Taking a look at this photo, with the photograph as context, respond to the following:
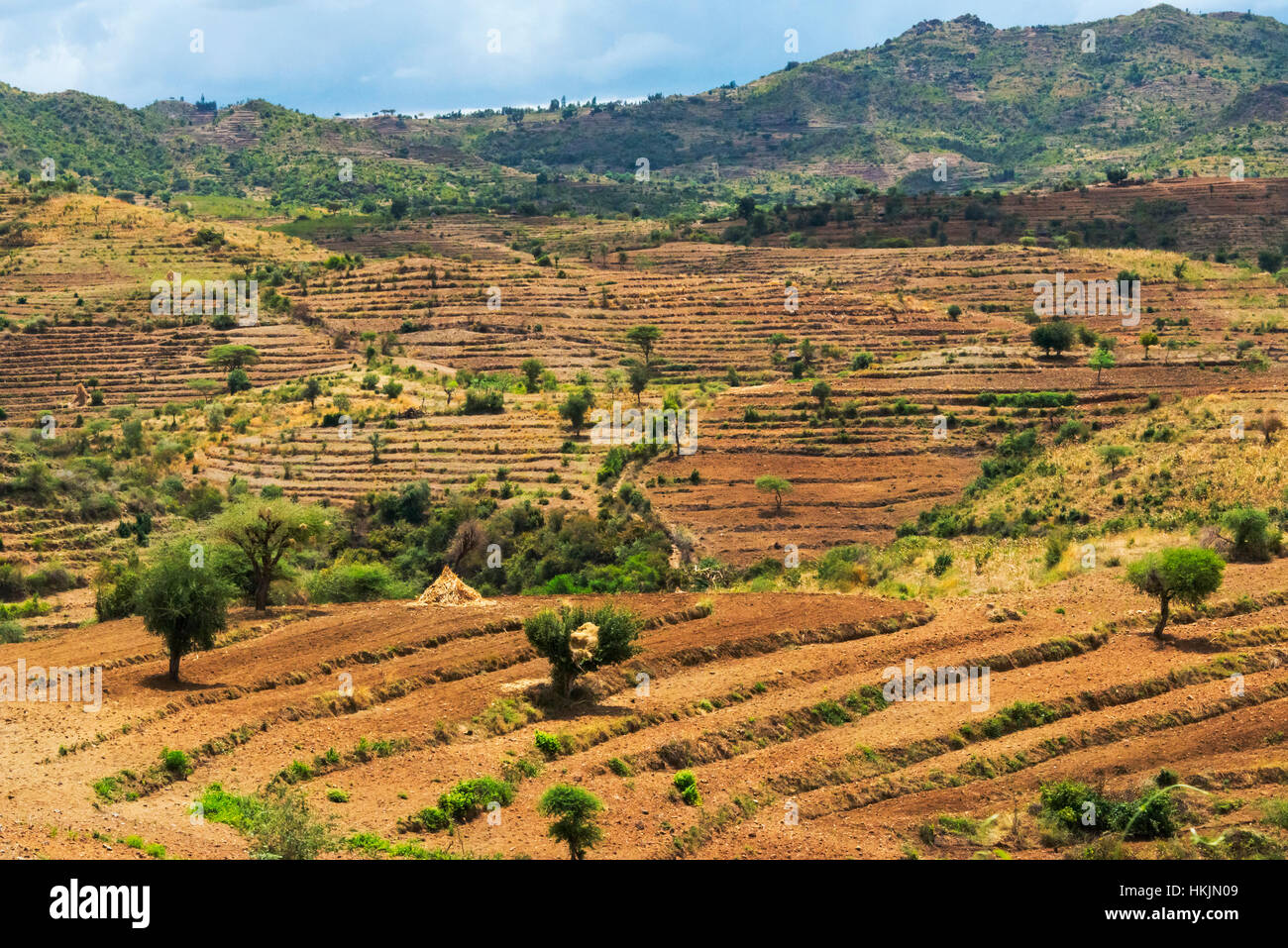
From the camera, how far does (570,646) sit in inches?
923

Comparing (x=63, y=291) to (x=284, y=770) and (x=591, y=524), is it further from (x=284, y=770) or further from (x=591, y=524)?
(x=284, y=770)

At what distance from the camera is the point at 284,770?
65.0 feet

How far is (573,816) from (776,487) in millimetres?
36720

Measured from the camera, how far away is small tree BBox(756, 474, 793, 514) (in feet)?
171

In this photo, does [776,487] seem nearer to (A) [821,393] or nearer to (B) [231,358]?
(A) [821,393]

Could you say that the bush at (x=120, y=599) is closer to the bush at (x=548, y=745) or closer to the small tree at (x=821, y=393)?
the bush at (x=548, y=745)

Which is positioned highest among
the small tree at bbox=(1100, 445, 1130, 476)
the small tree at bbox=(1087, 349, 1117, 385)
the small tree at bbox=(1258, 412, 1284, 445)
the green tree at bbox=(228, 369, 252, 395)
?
the small tree at bbox=(1087, 349, 1117, 385)

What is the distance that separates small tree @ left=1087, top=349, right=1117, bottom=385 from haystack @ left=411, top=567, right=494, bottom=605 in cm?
3908

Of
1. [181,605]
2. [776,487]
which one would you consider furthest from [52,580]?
[776,487]

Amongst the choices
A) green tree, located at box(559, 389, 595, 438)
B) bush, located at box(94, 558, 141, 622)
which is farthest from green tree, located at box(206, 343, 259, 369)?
bush, located at box(94, 558, 141, 622)

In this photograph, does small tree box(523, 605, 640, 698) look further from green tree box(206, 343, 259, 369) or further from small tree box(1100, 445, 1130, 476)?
green tree box(206, 343, 259, 369)

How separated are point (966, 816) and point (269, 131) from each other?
184m
